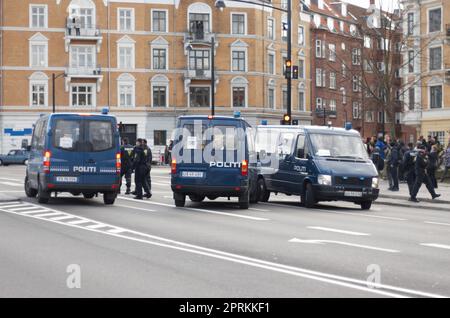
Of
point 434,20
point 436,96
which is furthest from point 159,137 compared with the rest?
point 434,20

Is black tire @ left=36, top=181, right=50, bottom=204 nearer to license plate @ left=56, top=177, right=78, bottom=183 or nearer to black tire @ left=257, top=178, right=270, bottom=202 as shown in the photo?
license plate @ left=56, top=177, right=78, bottom=183

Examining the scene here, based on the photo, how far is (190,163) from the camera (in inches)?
878

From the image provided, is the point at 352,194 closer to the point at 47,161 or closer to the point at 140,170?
the point at 140,170

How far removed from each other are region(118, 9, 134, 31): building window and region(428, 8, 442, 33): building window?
2382 cm

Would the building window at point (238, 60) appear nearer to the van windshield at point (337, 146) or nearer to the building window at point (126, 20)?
the building window at point (126, 20)

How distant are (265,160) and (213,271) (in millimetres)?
15783

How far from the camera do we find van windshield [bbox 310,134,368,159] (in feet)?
79.2

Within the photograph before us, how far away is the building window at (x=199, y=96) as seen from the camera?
250ft

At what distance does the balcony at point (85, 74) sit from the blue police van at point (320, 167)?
48.8m

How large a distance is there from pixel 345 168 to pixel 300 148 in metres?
1.45

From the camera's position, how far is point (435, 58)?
7056 centimetres

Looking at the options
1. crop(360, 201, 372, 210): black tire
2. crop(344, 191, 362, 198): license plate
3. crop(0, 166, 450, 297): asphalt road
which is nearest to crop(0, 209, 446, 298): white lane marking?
crop(0, 166, 450, 297): asphalt road

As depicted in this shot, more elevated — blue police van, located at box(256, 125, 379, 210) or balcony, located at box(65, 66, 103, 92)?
balcony, located at box(65, 66, 103, 92)
